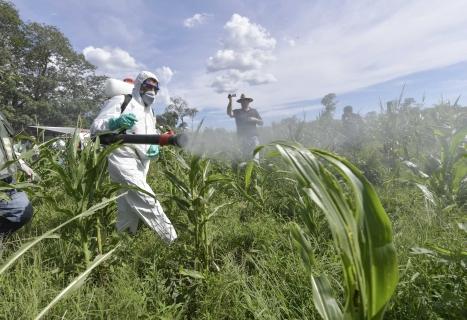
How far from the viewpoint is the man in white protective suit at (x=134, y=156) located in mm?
2598

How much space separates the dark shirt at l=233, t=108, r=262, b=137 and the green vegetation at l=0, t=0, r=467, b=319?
2.39 metres

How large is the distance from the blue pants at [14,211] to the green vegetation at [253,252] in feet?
0.30

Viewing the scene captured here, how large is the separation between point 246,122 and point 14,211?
4.21 meters

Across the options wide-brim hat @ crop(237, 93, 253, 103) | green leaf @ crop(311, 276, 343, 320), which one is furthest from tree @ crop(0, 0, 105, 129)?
green leaf @ crop(311, 276, 343, 320)

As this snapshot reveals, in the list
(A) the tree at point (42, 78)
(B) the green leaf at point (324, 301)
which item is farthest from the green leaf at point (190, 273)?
(A) the tree at point (42, 78)

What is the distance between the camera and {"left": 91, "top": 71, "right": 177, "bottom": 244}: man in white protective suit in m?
2.60

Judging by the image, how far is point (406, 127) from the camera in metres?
4.85

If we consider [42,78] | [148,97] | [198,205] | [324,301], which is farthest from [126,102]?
[42,78]

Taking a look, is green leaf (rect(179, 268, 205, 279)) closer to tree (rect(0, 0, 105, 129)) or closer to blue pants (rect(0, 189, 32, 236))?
blue pants (rect(0, 189, 32, 236))

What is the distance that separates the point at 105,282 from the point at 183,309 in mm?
575

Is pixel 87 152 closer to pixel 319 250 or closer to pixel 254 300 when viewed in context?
pixel 254 300

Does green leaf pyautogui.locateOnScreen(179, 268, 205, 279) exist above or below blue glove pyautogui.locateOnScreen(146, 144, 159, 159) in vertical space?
below

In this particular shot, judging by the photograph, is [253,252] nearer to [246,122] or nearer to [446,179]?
[446,179]

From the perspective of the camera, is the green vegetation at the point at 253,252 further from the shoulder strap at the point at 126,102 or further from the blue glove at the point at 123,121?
the shoulder strap at the point at 126,102
